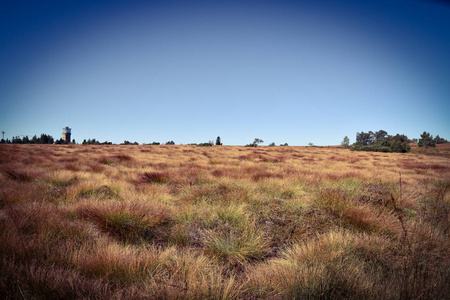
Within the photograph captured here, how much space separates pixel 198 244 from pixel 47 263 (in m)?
1.43

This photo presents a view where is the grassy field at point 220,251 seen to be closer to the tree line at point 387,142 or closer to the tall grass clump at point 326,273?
the tall grass clump at point 326,273

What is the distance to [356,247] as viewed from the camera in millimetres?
2012

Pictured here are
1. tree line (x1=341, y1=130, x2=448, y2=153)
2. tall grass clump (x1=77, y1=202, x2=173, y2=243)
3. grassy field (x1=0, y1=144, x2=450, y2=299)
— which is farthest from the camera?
tree line (x1=341, y1=130, x2=448, y2=153)

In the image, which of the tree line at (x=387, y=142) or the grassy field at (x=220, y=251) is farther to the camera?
the tree line at (x=387, y=142)

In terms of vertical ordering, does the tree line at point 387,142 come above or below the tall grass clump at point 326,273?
above

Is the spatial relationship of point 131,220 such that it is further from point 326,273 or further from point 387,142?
point 387,142

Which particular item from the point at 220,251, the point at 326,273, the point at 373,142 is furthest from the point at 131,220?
the point at 373,142

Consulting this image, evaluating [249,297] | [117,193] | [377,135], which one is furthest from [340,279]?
[377,135]

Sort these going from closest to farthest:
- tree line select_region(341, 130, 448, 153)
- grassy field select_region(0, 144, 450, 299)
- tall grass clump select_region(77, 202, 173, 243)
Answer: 1. grassy field select_region(0, 144, 450, 299)
2. tall grass clump select_region(77, 202, 173, 243)
3. tree line select_region(341, 130, 448, 153)

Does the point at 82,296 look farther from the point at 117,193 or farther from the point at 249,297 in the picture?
the point at 117,193

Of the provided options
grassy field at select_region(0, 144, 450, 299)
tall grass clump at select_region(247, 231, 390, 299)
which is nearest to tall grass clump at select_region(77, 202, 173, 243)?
grassy field at select_region(0, 144, 450, 299)

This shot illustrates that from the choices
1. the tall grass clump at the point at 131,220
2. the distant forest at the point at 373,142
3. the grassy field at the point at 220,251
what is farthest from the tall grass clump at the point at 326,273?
the distant forest at the point at 373,142

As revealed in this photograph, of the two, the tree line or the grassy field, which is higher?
the tree line

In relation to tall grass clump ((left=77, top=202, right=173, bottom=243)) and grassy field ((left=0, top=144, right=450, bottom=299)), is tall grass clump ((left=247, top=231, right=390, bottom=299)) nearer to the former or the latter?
grassy field ((left=0, top=144, right=450, bottom=299))
